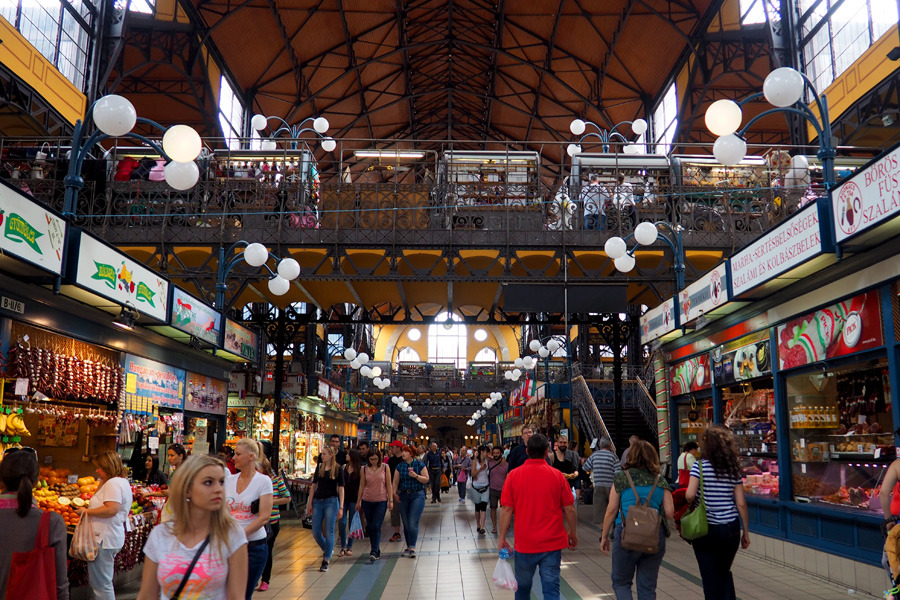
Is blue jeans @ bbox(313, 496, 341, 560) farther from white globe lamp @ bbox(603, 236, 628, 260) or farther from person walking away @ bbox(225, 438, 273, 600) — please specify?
white globe lamp @ bbox(603, 236, 628, 260)

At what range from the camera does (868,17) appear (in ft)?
55.6

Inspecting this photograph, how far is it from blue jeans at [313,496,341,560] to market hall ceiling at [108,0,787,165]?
12425 millimetres

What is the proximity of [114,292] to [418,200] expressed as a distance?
939 centimetres

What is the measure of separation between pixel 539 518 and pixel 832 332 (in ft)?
16.0

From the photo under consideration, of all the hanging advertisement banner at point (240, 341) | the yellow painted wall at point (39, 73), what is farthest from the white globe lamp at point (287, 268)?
the yellow painted wall at point (39, 73)

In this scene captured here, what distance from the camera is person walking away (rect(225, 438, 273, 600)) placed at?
17.0ft

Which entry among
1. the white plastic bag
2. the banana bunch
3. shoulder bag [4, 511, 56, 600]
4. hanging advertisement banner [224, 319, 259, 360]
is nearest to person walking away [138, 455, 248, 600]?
shoulder bag [4, 511, 56, 600]

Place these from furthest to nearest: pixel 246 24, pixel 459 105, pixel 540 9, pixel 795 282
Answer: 1. pixel 459 105
2. pixel 540 9
3. pixel 246 24
4. pixel 795 282

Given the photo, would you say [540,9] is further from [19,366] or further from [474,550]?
[19,366]

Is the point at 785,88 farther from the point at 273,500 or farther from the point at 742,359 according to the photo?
the point at 273,500

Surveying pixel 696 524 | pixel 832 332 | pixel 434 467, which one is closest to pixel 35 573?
pixel 696 524

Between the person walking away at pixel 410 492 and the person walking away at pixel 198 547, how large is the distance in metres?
7.59

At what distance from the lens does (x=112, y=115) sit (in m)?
7.13

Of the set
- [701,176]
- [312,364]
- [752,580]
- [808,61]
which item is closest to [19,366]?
[752,580]
